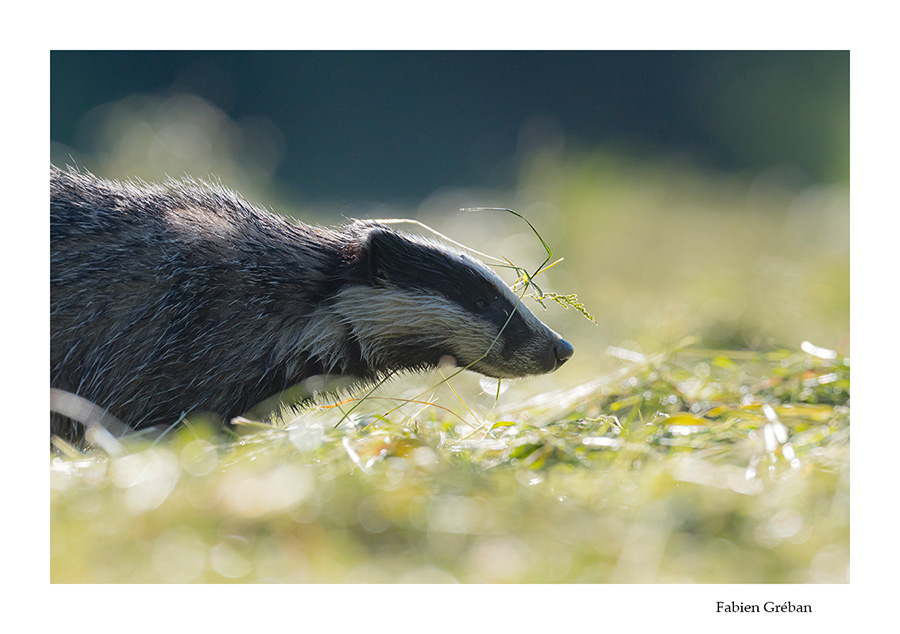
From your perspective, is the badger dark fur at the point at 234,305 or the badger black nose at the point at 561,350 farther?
the badger black nose at the point at 561,350

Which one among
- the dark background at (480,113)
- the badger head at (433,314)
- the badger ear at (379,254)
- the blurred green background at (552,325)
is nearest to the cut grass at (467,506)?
the blurred green background at (552,325)

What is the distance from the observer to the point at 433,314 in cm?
307

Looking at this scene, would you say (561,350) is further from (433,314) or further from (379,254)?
(379,254)

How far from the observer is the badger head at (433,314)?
3.03m

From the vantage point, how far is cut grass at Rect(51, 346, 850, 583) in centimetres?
161

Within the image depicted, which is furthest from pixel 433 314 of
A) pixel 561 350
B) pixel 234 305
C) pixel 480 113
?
pixel 480 113

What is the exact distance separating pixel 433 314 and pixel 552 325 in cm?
295

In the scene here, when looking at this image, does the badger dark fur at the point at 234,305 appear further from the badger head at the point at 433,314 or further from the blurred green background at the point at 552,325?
the blurred green background at the point at 552,325

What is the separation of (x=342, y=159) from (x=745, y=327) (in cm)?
601

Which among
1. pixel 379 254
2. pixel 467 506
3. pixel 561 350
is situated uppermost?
pixel 379 254

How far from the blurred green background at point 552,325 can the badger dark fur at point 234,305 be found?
0.76ft

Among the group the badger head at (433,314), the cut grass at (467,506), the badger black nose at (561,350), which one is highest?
the badger head at (433,314)

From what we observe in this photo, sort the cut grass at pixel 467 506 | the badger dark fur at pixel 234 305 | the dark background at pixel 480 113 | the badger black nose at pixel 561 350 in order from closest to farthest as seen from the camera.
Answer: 1. the cut grass at pixel 467 506
2. the badger dark fur at pixel 234 305
3. the badger black nose at pixel 561 350
4. the dark background at pixel 480 113

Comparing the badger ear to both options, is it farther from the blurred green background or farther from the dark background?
the dark background
